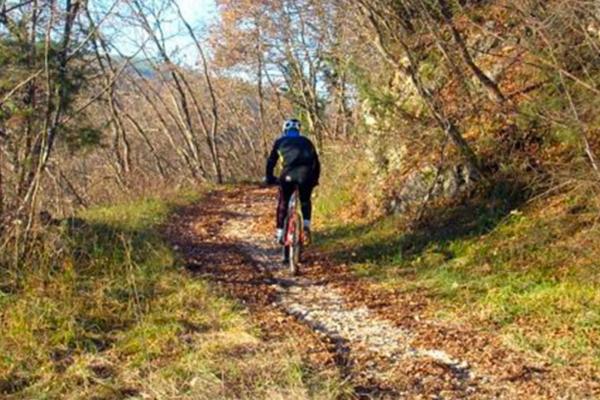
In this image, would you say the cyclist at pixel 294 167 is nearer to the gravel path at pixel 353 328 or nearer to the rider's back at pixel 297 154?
the rider's back at pixel 297 154

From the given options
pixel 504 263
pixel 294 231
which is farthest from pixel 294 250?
pixel 504 263

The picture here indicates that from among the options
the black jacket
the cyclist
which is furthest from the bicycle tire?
the black jacket

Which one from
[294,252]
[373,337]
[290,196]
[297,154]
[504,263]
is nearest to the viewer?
[373,337]

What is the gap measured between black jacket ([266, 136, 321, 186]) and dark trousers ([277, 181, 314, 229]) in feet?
0.33

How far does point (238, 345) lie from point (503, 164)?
17.7 feet

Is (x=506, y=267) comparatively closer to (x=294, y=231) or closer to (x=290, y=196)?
(x=294, y=231)

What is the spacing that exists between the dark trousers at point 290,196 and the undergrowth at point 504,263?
3.12 feet

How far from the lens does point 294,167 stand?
28.0ft

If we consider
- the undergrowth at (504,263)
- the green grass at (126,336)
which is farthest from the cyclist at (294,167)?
the green grass at (126,336)

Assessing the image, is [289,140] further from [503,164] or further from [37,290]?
[37,290]

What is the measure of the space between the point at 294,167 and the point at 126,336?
11.6 feet

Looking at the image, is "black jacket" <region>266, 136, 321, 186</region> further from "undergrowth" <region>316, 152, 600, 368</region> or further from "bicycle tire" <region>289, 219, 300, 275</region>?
"undergrowth" <region>316, 152, 600, 368</region>

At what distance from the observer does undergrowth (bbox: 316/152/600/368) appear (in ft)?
18.6

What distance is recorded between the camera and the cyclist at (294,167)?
28.0 feet
